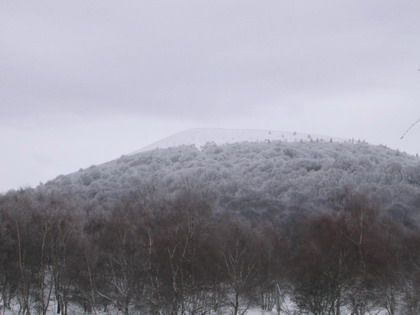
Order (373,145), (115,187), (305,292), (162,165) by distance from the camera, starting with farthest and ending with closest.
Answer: (373,145), (162,165), (115,187), (305,292)

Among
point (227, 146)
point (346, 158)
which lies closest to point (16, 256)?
point (346, 158)

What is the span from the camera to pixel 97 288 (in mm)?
43469

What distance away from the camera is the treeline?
38125mm

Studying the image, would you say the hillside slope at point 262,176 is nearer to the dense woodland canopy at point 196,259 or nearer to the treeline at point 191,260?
the dense woodland canopy at point 196,259

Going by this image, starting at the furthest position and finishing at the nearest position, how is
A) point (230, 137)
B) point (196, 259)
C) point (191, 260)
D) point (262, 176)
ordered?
point (230, 137)
point (262, 176)
point (196, 259)
point (191, 260)

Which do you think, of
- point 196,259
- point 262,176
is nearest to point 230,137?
point 262,176

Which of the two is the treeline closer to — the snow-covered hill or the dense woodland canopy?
the dense woodland canopy

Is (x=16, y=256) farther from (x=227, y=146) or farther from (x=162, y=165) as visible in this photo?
(x=227, y=146)

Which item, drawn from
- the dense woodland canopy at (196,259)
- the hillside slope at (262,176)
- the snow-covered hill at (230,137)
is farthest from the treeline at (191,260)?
the snow-covered hill at (230,137)

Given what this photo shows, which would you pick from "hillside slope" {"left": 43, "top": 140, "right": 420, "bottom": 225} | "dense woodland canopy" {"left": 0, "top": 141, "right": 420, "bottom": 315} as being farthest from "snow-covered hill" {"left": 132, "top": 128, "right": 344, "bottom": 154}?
"dense woodland canopy" {"left": 0, "top": 141, "right": 420, "bottom": 315}

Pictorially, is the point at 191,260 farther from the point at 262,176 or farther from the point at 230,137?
the point at 230,137

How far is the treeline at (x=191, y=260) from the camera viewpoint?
3812 cm

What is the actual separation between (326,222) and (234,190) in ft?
106

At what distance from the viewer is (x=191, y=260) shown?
3834cm
